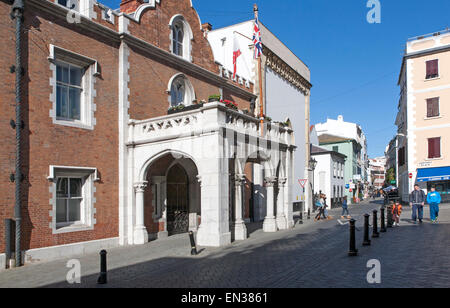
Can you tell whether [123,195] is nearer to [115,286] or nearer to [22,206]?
[22,206]

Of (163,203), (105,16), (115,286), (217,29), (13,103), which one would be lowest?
(115,286)

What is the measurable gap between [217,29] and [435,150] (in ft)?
66.2

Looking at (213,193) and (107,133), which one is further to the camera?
(107,133)

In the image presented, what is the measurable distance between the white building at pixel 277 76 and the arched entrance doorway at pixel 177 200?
7019 mm

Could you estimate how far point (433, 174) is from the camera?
1172 inches

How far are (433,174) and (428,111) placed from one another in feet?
17.5

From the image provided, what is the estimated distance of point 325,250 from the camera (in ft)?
35.7

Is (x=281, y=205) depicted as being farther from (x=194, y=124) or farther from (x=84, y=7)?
(x=84, y=7)

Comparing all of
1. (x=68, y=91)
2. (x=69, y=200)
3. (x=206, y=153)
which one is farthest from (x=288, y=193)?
(x=68, y=91)

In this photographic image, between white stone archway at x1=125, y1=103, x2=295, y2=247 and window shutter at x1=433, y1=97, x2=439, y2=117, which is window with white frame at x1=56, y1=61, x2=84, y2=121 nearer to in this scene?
white stone archway at x1=125, y1=103, x2=295, y2=247

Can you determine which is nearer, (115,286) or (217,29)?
(115,286)

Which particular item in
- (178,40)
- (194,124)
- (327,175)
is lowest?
(327,175)
